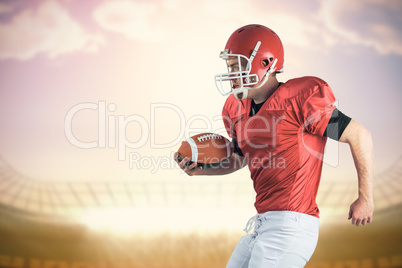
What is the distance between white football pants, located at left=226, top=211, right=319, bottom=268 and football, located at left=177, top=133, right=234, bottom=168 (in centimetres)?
34

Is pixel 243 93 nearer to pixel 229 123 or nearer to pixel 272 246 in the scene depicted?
pixel 229 123

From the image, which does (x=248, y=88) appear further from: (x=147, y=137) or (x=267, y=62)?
(x=147, y=137)

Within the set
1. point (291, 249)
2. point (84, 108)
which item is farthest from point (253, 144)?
point (84, 108)

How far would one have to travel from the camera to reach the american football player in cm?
161

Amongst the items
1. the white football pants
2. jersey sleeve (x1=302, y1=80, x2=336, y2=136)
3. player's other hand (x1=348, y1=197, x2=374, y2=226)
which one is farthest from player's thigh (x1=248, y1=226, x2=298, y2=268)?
jersey sleeve (x1=302, y1=80, x2=336, y2=136)

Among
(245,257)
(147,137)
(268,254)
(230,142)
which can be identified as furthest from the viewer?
(147,137)

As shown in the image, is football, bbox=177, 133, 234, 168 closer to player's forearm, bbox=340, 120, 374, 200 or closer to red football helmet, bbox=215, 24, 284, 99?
red football helmet, bbox=215, 24, 284, 99

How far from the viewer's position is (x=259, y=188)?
5.91 ft

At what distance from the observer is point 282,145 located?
172 centimetres

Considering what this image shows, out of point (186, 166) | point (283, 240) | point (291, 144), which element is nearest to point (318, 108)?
point (291, 144)

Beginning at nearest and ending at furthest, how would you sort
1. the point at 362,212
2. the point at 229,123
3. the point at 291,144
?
1. the point at 362,212
2. the point at 291,144
3. the point at 229,123

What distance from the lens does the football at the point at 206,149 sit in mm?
1896

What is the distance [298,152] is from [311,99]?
21 centimetres

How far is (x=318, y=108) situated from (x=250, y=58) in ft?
1.17
